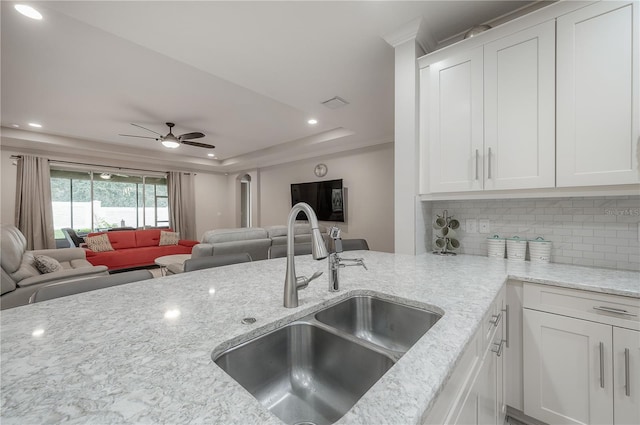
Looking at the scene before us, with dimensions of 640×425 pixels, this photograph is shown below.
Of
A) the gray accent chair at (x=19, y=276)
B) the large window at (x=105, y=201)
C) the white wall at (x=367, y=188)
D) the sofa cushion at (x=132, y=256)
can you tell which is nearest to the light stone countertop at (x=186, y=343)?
the gray accent chair at (x=19, y=276)

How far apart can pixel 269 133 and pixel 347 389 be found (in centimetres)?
466

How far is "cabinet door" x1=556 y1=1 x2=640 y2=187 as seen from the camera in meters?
1.29

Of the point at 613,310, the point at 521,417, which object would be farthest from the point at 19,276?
the point at 613,310

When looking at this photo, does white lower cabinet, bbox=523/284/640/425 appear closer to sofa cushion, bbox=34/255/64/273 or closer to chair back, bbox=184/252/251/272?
chair back, bbox=184/252/251/272

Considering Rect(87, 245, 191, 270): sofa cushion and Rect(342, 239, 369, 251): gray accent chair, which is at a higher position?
Rect(342, 239, 369, 251): gray accent chair

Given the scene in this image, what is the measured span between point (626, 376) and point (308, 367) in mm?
1477

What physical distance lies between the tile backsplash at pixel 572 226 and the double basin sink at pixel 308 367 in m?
1.40

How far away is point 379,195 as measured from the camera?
15.6ft

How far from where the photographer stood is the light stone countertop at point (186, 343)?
1.50 ft

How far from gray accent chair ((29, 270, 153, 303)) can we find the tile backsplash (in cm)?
203

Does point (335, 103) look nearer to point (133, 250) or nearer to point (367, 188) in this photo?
point (367, 188)

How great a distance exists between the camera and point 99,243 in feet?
16.7

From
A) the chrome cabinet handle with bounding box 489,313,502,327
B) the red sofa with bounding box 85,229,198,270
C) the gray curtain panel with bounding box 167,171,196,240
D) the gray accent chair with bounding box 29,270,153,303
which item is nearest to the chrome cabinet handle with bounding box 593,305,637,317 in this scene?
the chrome cabinet handle with bounding box 489,313,502,327

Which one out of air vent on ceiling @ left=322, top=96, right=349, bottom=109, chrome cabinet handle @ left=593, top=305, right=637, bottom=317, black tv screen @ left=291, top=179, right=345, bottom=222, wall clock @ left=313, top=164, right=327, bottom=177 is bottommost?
chrome cabinet handle @ left=593, top=305, right=637, bottom=317
